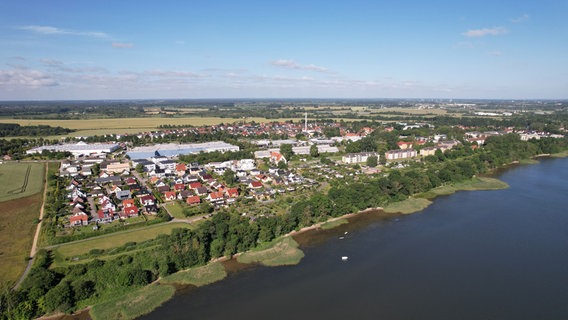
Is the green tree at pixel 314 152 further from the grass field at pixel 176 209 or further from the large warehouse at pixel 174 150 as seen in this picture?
the grass field at pixel 176 209

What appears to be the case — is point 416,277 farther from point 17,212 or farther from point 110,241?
point 17,212

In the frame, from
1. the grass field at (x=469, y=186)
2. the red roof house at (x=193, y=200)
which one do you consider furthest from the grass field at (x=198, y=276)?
the grass field at (x=469, y=186)

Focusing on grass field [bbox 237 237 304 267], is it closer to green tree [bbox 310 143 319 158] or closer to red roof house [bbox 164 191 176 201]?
red roof house [bbox 164 191 176 201]

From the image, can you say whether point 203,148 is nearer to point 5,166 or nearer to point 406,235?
point 5,166

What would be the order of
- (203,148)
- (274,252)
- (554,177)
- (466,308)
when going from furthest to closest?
(203,148) → (554,177) → (274,252) → (466,308)

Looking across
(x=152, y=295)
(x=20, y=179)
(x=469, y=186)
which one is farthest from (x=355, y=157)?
(x=20, y=179)

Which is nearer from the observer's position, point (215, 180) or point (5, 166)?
point (215, 180)

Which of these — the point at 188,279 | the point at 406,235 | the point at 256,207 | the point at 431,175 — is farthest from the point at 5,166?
the point at 431,175
